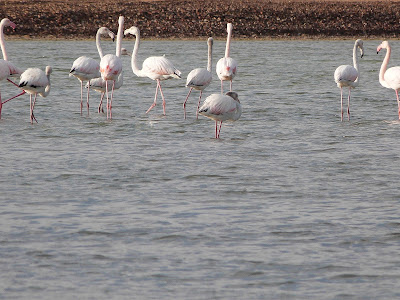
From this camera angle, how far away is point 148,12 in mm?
48312

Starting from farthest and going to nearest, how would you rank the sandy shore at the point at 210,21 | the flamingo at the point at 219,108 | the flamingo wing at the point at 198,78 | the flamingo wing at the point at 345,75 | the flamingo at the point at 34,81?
the sandy shore at the point at 210,21 < the flamingo wing at the point at 345,75 < the flamingo wing at the point at 198,78 < the flamingo at the point at 34,81 < the flamingo at the point at 219,108

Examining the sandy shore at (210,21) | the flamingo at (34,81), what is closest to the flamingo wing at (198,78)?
the flamingo at (34,81)

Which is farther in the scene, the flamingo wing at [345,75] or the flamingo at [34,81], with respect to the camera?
the flamingo wing at [345,75]

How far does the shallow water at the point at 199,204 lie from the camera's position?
563 centimetres

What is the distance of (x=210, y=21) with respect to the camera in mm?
46500

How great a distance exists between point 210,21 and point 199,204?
39.6 m

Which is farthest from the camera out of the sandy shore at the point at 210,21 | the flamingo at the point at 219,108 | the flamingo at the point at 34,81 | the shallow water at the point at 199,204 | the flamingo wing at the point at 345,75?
the sandy shore at the point at 210,21

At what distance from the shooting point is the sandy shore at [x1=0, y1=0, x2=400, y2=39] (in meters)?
43.7

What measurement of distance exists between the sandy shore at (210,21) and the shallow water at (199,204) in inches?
1126

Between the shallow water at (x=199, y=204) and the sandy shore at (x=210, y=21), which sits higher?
the sandy shore at (x=210, y=21)

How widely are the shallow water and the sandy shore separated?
2861 cm

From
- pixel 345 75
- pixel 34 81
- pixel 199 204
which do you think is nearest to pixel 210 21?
pixel 345 75

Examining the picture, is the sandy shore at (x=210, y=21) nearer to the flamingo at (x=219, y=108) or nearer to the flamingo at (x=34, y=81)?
the flamingo at (x=34, y=81)

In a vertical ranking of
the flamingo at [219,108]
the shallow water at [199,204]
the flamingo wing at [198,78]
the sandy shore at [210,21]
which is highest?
the sandy shore at [210,21]
